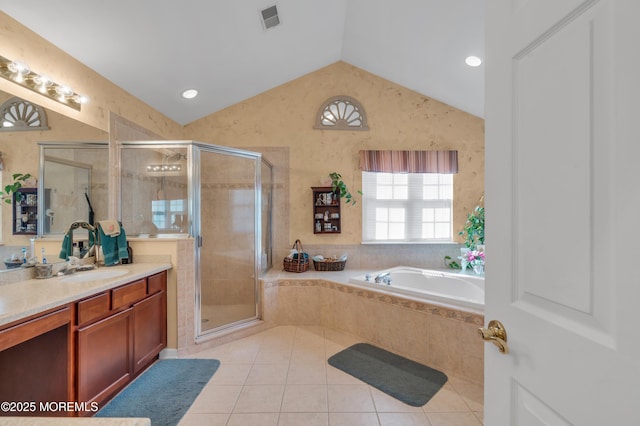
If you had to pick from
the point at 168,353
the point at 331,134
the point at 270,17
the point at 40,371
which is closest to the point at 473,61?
the point at 331,134

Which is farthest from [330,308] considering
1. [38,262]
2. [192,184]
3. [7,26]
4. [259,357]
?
[7,26]

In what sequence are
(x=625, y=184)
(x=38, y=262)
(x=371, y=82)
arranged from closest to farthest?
(x=625, y=184)
(x=38, y=262)
(x=371, y=82)

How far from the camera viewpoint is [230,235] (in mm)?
3361

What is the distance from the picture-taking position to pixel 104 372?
72.2 inches

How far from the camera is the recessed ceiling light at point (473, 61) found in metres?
2.84

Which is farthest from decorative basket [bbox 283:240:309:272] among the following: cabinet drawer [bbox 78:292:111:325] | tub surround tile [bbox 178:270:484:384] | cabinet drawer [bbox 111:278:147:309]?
cabinet drawer [bbox 78:292:111:325]

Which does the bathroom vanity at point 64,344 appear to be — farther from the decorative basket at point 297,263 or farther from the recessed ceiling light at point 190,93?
the recessed ceiling light at point 190,93

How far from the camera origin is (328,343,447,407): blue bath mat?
6.68 feet

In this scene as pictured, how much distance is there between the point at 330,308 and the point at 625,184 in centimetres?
294

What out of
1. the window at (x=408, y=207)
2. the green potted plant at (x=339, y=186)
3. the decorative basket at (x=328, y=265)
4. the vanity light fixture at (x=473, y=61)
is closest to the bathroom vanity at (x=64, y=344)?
the decorative basket at (x=328, y=265)

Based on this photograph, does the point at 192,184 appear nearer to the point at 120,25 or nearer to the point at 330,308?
the point at 120,25

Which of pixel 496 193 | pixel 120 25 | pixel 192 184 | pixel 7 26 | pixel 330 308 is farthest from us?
pixel 330 308

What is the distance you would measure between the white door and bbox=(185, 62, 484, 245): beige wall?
3045 mm

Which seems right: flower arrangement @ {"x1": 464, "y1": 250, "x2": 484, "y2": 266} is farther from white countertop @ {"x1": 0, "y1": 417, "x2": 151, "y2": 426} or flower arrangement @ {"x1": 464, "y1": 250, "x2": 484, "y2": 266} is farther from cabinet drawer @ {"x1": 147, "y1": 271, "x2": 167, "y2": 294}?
white countertop @ {"x1": 0, "y1": 417, "x2": 151, "y2": 426}
